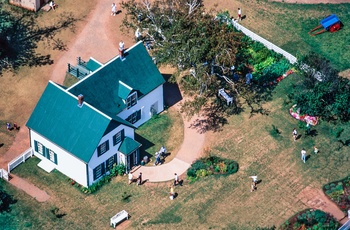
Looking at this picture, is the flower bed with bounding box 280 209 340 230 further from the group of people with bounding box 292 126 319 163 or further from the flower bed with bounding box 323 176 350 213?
the group of people with bounding box 292 126 319 163

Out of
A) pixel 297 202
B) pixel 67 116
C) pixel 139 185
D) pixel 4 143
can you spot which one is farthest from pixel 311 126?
pixel 4 143

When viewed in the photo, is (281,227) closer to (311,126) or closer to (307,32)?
(311,126)

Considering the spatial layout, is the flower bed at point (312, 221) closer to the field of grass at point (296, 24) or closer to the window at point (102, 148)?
the window at point (102, 148)

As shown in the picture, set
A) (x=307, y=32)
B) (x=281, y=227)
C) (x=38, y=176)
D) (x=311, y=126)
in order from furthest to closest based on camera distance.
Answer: (x=307, y=32) → (x=311, y=126) → (x=38, y=176) → (x=281, y=227)

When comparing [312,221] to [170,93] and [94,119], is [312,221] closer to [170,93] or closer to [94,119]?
[94,119]

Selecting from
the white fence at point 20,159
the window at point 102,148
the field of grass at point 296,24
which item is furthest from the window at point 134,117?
the field of grass at point 296,24
